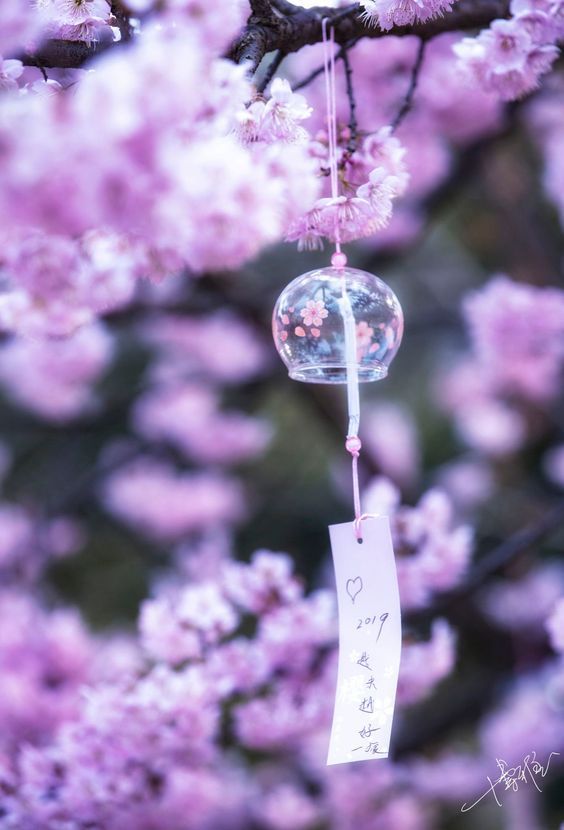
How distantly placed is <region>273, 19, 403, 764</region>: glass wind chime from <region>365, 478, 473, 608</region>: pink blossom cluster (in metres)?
0.52

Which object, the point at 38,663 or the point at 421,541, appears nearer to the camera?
the point at 421,541

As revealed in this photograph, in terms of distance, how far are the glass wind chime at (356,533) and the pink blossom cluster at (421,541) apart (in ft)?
1.72

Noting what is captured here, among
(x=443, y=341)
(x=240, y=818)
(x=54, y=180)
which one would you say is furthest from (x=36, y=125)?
(x=443, y=341)

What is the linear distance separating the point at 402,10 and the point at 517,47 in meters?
0.21

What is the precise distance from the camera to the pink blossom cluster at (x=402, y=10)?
1.04 meters

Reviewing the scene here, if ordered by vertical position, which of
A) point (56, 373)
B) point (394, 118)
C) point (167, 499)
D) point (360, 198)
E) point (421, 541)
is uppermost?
point (56, 373)

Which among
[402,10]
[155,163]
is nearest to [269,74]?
[402,10]

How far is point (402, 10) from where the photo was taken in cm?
105

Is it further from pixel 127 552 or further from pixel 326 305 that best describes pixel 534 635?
pixel 127 552

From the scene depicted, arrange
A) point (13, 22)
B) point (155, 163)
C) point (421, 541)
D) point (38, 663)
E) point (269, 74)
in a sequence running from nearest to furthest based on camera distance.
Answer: point (155, 163)
point (13, 22)
point (269, 74)
point (421, 541)
point (38, 663)

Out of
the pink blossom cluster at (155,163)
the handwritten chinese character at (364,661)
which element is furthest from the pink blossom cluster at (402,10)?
the handwritten chinese character at (364,661)

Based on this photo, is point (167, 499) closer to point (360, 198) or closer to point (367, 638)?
point (367, 638)

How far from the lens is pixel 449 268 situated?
453cm

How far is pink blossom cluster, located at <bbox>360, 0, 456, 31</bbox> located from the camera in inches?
41.1
